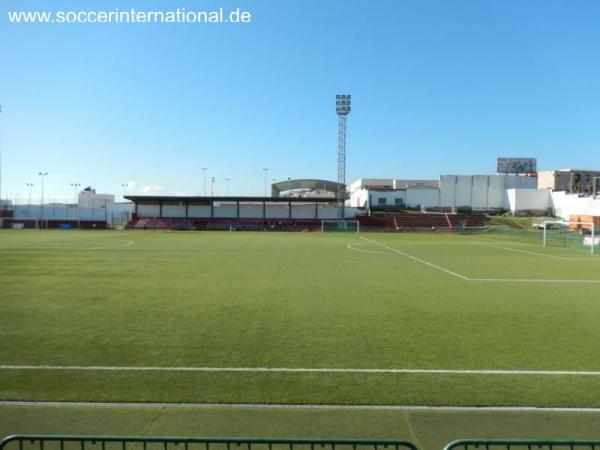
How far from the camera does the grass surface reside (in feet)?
19.7

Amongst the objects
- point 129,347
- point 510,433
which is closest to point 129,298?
point 129,347

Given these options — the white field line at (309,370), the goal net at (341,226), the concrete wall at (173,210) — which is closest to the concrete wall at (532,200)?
the goal net at (341,226)

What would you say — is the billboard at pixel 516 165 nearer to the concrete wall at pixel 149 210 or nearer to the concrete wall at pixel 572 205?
the concrete wall at pixel 572 205

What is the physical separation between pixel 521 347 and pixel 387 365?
2664 mm

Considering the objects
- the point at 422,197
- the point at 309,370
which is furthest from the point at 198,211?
the point at 309,370

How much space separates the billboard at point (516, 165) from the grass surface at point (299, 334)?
9913 cm

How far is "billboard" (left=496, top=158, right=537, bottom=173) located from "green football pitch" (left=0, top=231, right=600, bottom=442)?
10005cm

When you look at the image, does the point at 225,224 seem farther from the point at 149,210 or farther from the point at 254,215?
the point at 149,210

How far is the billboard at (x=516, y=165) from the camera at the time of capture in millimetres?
107125

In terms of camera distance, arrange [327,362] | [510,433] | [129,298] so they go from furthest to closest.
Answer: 1. [129,298]
2. [327,362]
3. [510,433]

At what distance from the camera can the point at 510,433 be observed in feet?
16.0

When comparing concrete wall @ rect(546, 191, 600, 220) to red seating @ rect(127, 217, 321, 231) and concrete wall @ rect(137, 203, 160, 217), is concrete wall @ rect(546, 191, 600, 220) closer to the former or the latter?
red seating @ rect(127, 217, 321, 231)

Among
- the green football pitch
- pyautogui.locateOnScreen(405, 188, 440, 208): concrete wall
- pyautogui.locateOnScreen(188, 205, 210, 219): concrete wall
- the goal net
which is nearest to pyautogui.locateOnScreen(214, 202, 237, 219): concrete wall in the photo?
pyautogui.locateOnScreen(188, 205, 210, 219): concrete wall

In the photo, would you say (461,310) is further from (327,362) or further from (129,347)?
(129,347)
